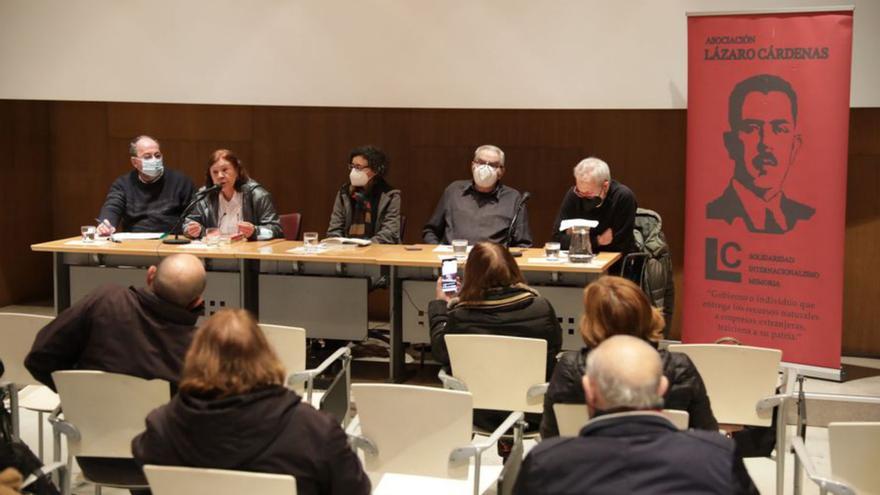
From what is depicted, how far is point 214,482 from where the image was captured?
8.34ft

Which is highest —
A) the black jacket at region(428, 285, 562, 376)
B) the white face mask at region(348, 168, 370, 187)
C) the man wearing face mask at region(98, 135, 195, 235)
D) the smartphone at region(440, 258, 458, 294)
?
the white face mask at region(348, 168, 370, 187)

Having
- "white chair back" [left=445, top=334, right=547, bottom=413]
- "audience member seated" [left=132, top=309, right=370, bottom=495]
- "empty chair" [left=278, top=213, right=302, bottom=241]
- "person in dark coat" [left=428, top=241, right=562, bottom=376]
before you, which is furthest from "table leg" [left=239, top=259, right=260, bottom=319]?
"audience member seated" [left=132, top=309, right=370, bottom=495]

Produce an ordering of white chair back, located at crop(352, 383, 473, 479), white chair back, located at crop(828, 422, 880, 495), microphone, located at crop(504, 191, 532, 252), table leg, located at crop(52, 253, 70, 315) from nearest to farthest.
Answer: white chair back, located at crop(828, 422, 880, 495) → white chair back, located at crop(352, 383, 473, 479) → microphone, located at crop(504, 191, 532, 252) → table leg, located at crop(52, 253, 70, 315)

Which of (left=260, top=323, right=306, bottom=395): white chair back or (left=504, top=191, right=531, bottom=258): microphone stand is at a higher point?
(left=504, top=191, right=531, bottom=258): microphone stand

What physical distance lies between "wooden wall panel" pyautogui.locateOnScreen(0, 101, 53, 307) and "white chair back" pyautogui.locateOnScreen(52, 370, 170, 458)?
5.36 m

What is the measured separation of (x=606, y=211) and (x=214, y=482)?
13.4 feet

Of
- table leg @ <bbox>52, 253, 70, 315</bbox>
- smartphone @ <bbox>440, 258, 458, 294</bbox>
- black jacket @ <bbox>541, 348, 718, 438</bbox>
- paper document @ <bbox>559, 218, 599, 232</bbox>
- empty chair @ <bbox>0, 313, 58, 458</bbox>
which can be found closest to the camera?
black jacket @ <bbox>541, 348, 718, 438</bbox>

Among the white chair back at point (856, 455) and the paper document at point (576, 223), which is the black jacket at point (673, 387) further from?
the paper document at point (576, 223)

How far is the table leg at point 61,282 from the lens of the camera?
6.31 metres

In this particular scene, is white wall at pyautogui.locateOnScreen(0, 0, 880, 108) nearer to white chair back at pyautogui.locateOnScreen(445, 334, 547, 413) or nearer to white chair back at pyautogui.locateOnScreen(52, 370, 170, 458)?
white chair back at pyautogui.locateOnScreen(445, 334, 547, 413)

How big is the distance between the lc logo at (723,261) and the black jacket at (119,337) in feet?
11.8

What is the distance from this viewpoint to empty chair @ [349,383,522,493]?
3.34m

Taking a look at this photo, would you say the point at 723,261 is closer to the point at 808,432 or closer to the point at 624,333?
the point at 808,432

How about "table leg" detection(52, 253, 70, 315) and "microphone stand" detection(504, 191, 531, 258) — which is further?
"table leg" detection(52, 253, 70, 315)
